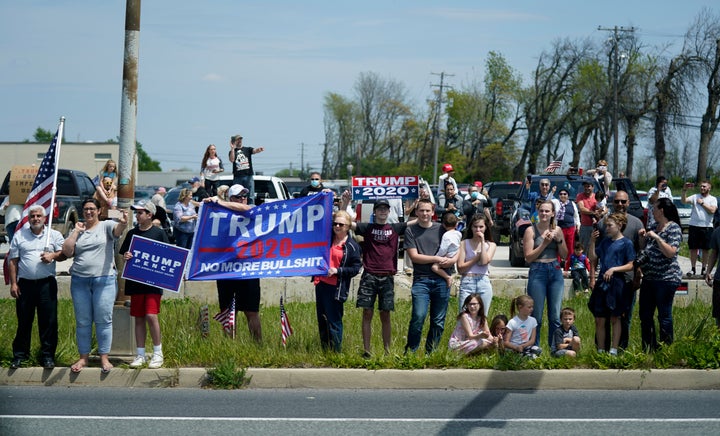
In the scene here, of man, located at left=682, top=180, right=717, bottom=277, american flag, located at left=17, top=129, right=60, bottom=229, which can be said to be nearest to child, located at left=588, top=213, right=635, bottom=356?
american flag, located at left=17, top=129, right=60, bottom=229

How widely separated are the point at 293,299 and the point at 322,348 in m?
4.63

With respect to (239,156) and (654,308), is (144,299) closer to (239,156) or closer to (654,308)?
(654,308)

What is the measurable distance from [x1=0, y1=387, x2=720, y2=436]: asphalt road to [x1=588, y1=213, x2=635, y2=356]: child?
1.11m

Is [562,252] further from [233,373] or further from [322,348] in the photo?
[233,373]

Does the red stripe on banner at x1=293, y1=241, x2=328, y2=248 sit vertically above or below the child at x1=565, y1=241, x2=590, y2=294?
above

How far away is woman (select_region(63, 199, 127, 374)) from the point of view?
33.0 ft

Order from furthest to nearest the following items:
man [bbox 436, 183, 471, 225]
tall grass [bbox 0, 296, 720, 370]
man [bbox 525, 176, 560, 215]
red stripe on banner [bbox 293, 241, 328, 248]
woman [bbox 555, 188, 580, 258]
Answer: man [bbox 436, 183, 471, 225]
man [bbox 525, 176, 560, 215]
woman [bbox 555, 188, 580, 258]
red stripe on banner [bbox 293, 241, 328, 248]
tall grass [bbox 0, 296, 720, 370]

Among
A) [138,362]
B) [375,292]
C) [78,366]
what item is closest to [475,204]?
[375,292]

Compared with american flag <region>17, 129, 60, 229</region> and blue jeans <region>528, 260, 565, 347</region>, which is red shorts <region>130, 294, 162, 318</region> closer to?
american flag <region>17, 129, 60, 229</region>

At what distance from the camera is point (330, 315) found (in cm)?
1066

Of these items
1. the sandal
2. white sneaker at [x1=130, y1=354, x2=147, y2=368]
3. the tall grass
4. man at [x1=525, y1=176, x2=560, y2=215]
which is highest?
man at [x1=525, y1=176, x2=560, y2=215]

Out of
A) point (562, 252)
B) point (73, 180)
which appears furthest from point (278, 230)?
point (73, 180)

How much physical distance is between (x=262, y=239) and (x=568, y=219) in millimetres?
6763

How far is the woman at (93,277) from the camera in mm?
10070
